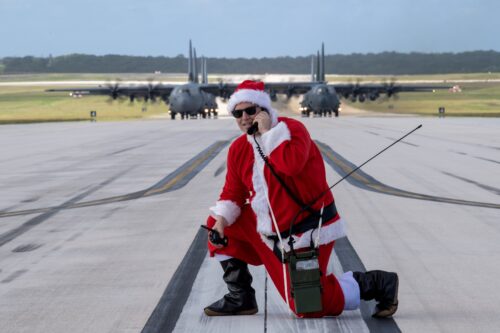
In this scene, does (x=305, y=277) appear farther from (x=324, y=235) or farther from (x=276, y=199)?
(x=276, y=199)

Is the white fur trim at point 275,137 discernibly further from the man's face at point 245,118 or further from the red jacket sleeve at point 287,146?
the man's face at point 245,118

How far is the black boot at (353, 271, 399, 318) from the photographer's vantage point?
559 cm

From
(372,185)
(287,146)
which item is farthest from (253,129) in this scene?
(372,185)

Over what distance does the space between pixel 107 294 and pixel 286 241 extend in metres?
1.84

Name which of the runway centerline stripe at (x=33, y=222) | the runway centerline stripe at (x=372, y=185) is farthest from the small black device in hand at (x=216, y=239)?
the runway centerline stripe at (x=372, y=185)

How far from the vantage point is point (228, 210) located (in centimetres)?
564

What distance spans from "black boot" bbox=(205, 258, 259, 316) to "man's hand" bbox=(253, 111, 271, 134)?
3.23 ft

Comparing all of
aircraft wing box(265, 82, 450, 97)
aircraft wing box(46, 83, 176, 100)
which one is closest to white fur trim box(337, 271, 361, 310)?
aircraft wing box(46, 83, 176, 100)

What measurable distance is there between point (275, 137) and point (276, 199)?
1.44 feet

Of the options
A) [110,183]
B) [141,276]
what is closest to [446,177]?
[110,183]

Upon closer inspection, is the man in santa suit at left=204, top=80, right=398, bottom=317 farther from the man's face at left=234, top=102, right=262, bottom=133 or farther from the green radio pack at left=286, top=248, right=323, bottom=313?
the green radio pack at left=286, top=248, right=323, bottom=313

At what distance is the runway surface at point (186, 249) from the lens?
5695mm

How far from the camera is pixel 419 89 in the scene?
79.8 meters

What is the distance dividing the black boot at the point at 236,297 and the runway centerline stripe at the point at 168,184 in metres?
6.74
